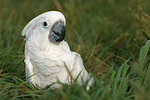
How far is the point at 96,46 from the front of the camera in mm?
3697

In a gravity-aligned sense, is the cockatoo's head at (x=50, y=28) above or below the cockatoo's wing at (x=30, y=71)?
above

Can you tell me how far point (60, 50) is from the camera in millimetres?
2162

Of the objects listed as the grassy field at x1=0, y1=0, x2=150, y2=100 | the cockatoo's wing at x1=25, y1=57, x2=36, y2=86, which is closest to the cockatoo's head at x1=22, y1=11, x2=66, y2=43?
A: the cockatoo's wing at x1=25, y1=57, x2=36, y2=86

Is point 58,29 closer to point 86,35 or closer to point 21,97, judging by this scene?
point 21,97

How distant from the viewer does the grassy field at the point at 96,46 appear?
2.06 m

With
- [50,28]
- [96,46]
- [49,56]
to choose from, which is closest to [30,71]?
[49,56]

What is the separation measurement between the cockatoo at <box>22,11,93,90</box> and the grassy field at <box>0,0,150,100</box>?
0.12 m

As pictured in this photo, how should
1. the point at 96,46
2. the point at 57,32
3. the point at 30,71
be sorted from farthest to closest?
the point at 96,46 < the point at 30,71 < the point at 57,32

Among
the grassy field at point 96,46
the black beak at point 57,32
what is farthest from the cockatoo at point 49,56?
the grassy field at point 96,46

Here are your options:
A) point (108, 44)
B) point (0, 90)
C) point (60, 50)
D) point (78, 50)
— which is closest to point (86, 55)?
point (78, 50)

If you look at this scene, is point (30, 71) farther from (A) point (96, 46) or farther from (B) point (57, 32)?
(A) point (96, 46)

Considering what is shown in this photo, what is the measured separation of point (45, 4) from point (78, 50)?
2.04 m

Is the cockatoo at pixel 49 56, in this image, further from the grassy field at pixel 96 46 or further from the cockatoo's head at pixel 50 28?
the grassy field at pixel 96 46

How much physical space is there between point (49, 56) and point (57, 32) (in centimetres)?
25
